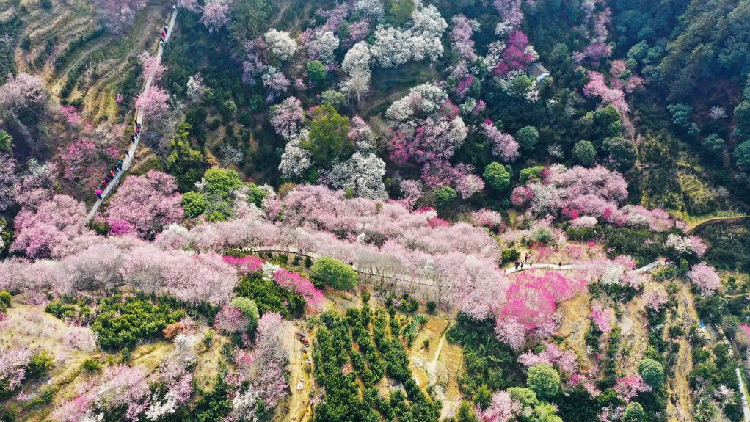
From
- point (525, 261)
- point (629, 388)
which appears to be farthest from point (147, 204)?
point (629, 388)

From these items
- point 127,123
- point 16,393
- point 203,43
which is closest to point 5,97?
point 127,123

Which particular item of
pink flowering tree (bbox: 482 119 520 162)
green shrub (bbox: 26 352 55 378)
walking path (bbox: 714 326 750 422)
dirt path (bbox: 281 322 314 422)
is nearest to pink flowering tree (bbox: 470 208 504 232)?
pink flowering tree (bbox: 482 119 520 162)

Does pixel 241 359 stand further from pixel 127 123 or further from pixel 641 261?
pixel 641 261

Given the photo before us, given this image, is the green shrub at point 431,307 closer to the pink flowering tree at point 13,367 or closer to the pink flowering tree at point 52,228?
the pink flowering tree at point 13,367

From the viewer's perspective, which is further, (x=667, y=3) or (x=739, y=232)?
(x=667, y=3)

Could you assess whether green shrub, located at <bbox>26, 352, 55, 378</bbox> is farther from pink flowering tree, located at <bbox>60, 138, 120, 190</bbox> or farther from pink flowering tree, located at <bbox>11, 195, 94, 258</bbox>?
pink flowering tree, located at <bbox>60, 138, 120, 190</bbox>

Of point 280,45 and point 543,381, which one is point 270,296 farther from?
point 280,45

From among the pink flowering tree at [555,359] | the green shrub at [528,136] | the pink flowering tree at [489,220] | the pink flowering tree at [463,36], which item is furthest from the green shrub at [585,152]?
the pink flowering tree at [555,359]
